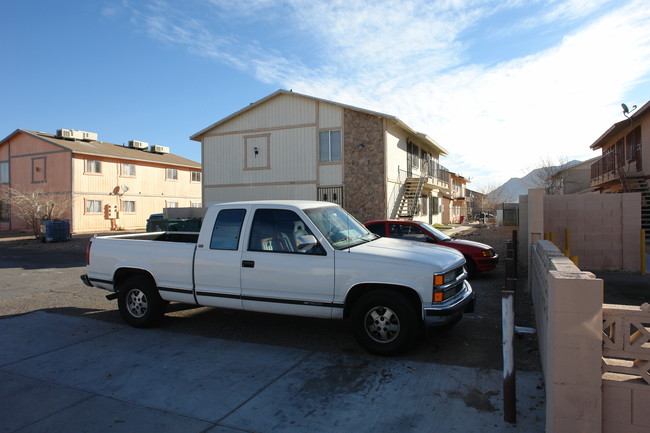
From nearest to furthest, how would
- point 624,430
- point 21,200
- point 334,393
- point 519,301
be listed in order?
point 624,430 < point 334,393 < point 519,301 < point 21,200

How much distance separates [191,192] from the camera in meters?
40.4

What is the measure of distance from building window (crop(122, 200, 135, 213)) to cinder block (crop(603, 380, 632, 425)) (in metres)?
36.1

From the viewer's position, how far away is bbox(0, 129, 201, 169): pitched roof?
31.2m

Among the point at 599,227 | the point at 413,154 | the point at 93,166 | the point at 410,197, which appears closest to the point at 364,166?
the point at 410,197

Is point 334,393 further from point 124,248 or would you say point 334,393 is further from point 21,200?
point 21,200

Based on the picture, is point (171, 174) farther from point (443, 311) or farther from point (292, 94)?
point (443, 311)

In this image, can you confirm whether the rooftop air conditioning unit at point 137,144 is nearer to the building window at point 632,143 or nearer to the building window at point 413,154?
the building window at point 413,154

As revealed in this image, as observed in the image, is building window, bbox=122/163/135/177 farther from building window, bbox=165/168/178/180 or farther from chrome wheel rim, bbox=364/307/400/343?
chrome wheel rim, bbox=364/307/400/343

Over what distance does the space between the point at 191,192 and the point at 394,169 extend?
24129 mm

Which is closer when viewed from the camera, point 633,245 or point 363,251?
point 363,251

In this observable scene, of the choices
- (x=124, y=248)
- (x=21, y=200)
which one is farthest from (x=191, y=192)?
(x=124, y=248)

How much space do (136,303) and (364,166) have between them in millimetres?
16109

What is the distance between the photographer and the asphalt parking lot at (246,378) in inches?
146

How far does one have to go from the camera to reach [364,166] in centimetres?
2144
